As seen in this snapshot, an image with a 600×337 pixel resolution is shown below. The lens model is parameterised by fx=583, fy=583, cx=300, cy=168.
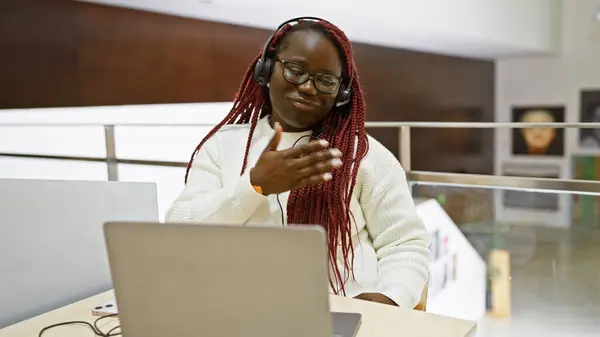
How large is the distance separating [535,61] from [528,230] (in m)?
1.93

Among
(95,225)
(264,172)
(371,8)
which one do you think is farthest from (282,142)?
(371,8)

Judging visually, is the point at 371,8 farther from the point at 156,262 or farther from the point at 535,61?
the point at 535,61

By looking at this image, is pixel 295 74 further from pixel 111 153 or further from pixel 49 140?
pixel 49 140

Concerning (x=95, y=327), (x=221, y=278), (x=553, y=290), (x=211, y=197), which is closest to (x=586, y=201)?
(x=553, y=290)

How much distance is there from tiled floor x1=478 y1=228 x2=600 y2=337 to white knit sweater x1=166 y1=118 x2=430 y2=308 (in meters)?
3.10

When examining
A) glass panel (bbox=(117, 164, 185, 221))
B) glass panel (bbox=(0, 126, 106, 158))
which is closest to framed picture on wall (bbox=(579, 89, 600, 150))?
glass panel (bbox=(117, 164, 185, 221))

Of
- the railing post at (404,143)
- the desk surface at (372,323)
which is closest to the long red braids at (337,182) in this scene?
the desk surface at (372,323)

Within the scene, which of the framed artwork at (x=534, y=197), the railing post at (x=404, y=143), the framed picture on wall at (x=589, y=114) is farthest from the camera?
the framed artwork at (x=534, y=197)

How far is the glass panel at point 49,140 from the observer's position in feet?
8.56

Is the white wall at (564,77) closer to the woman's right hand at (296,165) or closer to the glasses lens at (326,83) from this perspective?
the glasses lens at (326,83)

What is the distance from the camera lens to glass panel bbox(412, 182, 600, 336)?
3861 millimetres

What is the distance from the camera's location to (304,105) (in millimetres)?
1125

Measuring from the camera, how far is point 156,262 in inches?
26.0

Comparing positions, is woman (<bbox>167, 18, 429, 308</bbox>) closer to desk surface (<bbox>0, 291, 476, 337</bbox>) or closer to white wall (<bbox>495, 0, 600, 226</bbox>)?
desk surface (<bbox>0, 291, 476, 337</bbox>)
